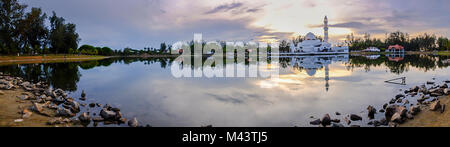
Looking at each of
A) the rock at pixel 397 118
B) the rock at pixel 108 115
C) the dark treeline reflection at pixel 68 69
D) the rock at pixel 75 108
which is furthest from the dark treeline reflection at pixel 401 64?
the rock at pixel 75 108

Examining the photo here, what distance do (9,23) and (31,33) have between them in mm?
9095

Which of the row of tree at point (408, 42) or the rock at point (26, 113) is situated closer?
the rock at point (26, 113)

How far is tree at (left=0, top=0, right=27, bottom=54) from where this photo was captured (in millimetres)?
42219

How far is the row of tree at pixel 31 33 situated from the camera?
4291 centimetres

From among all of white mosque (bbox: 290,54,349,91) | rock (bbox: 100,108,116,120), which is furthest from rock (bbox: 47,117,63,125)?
white mosque (bbox: 290,54,349,91)

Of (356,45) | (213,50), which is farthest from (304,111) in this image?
(356,45)

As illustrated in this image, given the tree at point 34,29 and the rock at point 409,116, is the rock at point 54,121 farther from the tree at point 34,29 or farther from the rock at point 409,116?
the tree at point 34,29

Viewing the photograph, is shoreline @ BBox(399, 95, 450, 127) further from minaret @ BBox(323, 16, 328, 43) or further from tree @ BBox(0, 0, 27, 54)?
minaret @ BBox(323, 16, 328, 43)

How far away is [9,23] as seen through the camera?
43.4 m

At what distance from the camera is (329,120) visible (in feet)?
23.2

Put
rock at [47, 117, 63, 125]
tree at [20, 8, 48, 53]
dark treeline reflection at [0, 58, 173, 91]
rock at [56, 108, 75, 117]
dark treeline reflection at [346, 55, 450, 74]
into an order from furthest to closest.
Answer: tree at [20, 8, 48, 53] < dark treeline reflection at [346, 55, 450, 74] < dark treeline reflection at [0, 58, 173, 91] < rock at [56, 108, 75, 117] < rock at [47, 117, 63, 125]
